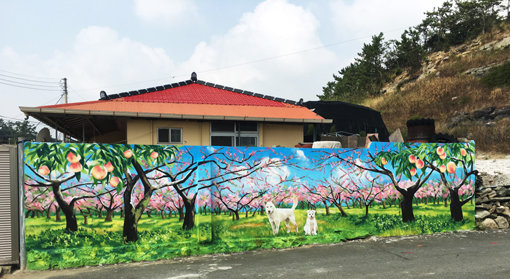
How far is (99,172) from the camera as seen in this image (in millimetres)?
6309

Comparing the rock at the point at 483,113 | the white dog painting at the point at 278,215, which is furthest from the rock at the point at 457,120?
the white dog painting at the point at 278,215

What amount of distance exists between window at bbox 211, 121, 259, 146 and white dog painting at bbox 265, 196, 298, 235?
656 cm

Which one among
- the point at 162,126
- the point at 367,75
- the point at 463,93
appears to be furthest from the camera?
the point at 367,75

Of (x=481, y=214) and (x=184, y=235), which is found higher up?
(x=184, y=235)

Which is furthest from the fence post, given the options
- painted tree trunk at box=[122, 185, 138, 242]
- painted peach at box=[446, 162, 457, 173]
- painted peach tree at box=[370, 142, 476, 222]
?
painted peach at box=[446, 162, 457, 173]

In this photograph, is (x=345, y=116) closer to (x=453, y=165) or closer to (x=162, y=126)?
(x=162, y=126)

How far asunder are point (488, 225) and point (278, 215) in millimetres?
5925

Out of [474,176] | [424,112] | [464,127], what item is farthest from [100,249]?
[424,112]

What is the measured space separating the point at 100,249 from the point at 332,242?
5007 mm

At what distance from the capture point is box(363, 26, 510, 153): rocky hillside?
24953 millimetres

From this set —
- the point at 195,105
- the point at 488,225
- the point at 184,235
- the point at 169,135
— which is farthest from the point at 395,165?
the point at 195,105

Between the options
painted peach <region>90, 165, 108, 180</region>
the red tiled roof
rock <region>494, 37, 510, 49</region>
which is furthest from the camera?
rock <region>494, 37, 510, 49</region>

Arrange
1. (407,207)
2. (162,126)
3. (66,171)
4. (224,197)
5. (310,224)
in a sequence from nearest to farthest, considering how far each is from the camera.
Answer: (66,171) → (224,197) → (310,224) → (407,207) → (162,126)

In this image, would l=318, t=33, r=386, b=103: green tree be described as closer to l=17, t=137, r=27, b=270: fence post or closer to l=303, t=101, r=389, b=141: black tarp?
l=303, t=101, r=389, b=141: black tarp
